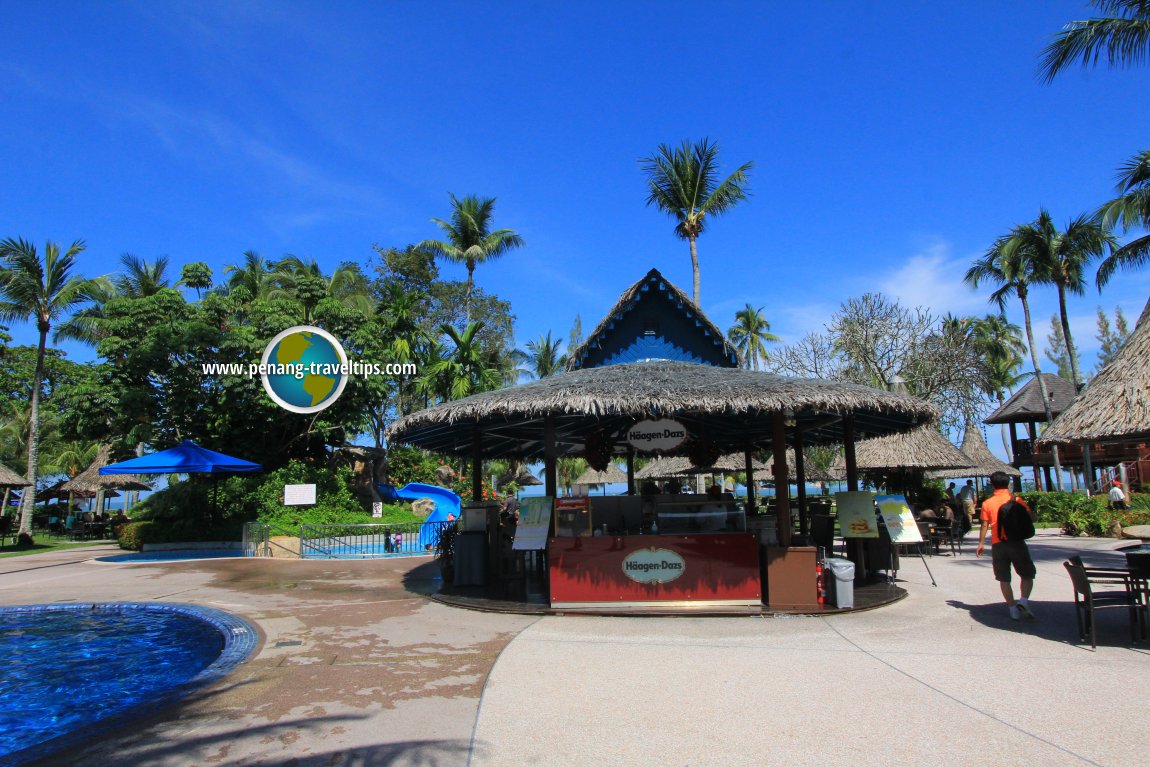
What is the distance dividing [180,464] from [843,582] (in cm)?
1798

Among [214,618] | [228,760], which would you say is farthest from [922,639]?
[214,618]

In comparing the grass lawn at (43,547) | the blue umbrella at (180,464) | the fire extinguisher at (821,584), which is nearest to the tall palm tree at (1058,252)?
the fire extinguisher at (821,584)

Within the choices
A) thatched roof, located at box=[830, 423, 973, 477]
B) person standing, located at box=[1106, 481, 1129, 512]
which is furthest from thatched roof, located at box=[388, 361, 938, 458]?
person standing, located at box=[1106, 481, 1129, 512]

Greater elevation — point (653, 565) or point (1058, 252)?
point (1058, 252)

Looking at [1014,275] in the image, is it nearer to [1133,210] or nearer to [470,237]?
[1133,210]

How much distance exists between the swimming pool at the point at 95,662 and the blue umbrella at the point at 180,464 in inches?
310

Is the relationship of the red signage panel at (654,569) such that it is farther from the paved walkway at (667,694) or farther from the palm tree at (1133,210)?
the palm tree at (1133,210)

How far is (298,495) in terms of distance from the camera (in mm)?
21625

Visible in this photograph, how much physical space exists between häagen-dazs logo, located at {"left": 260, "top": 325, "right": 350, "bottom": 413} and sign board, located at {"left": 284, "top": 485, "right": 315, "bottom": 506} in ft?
10.7

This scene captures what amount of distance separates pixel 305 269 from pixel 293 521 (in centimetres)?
1660

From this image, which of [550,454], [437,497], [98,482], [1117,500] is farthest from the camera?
[98,482]

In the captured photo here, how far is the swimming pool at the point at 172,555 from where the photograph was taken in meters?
18.8

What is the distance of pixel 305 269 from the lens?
33969 millimetres

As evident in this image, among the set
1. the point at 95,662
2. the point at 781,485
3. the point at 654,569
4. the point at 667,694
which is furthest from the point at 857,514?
the point at 95,662
